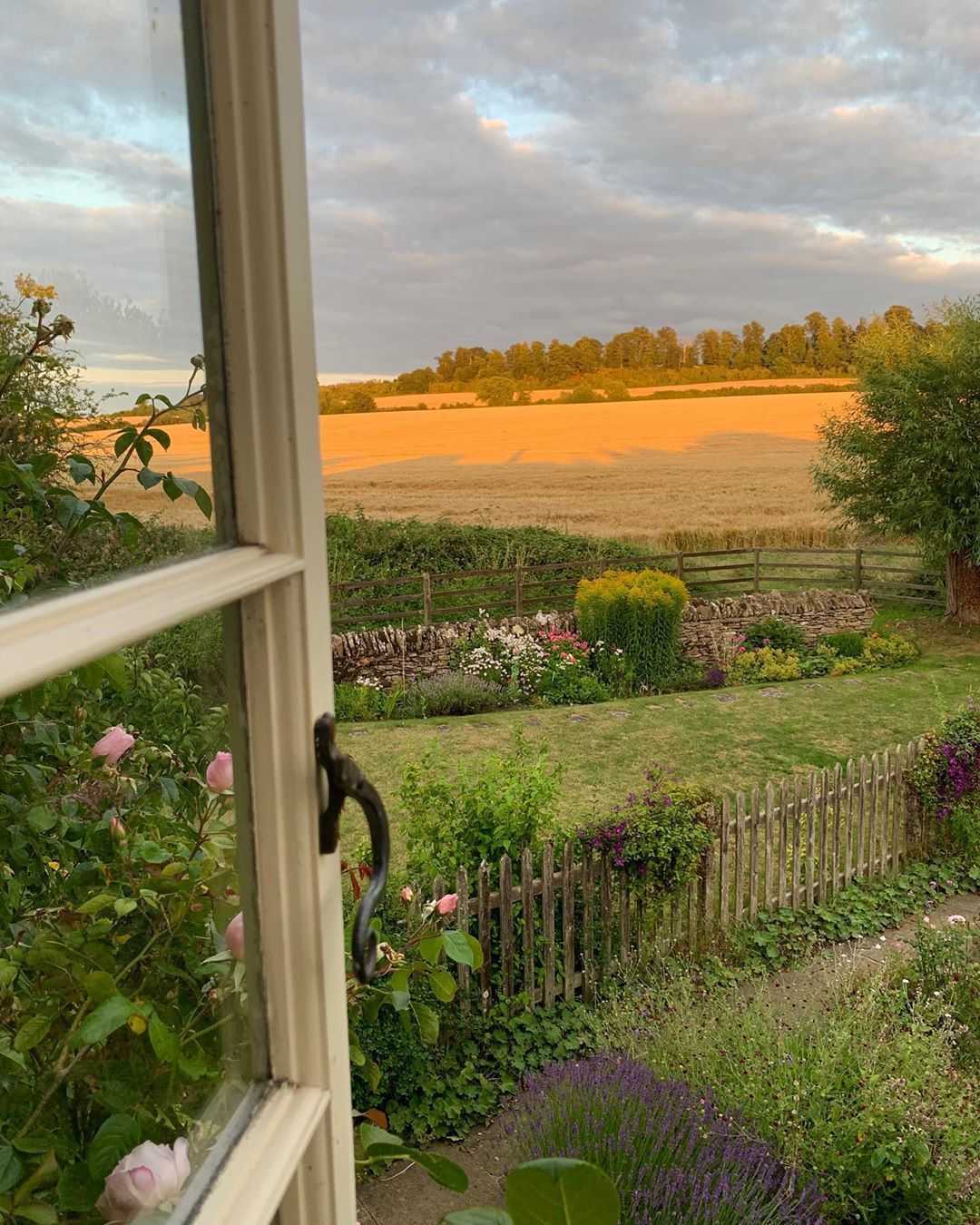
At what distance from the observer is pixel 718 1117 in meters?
2.80

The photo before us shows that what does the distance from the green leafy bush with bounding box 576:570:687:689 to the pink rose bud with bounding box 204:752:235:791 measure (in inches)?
415

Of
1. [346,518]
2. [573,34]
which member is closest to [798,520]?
[346,518]

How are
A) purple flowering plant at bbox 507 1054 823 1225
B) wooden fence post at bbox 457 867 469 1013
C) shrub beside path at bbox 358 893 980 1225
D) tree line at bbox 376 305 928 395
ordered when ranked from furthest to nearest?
tree line at bbox 376 305 928 395
wooden fence post at bbox 457 867 469 1013
shrub beside path at bbox 358 893 980 1225
purple flowering plant at bbox 507 1054 823 1225

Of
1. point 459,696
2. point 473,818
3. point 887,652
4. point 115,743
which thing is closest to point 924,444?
point 887,652

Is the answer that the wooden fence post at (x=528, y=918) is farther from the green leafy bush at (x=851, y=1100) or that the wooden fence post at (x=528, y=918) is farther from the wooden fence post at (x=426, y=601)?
the wooden fence post at (x=426, y=601)

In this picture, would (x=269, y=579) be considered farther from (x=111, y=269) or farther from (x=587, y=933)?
(x=587, y=933)

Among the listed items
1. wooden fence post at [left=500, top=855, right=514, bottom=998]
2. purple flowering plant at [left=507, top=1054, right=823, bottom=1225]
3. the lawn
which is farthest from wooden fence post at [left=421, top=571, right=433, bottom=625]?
purple flowering plant at [left=507, top=1054, right=823, bottom=1225]

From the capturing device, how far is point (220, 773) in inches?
26.3

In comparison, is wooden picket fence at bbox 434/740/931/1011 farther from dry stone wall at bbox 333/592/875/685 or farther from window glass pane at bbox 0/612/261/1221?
dry stone wall at bbox 333/592/875/685

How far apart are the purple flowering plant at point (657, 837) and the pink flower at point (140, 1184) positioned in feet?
12.9

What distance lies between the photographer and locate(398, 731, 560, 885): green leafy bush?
4293 millimetres

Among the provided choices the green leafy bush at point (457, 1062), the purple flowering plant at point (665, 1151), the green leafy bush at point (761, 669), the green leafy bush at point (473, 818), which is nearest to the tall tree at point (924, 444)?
the green leafy bush at point (761, 669)

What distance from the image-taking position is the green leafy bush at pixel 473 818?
429 cm

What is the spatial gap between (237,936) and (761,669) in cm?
1160
